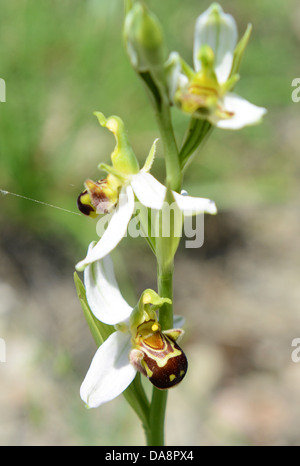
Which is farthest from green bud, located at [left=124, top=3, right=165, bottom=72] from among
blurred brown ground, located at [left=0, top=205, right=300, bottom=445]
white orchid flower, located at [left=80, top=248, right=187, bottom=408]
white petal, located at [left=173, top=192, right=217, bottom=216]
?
blurred brown ground, located at [left=0, top=205, right=300, bottom=445]

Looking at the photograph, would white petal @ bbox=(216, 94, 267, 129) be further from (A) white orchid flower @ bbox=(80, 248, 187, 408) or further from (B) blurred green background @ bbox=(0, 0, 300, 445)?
(B) blurred green background @ bbox=(0, 0, 300, 445)

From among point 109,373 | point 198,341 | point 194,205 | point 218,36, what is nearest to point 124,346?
point 109,373

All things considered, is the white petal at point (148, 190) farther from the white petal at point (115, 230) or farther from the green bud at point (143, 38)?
the green bud at point (143, 38)

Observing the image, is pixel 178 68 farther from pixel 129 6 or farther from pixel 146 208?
pixel 146 208
